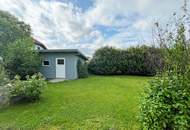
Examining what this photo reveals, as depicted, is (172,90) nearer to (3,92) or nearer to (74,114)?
(74,114)

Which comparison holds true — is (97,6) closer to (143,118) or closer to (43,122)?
(43,122)

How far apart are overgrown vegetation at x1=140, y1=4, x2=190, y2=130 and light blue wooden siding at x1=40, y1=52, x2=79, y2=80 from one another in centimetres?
1540

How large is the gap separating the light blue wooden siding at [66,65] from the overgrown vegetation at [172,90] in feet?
50.5

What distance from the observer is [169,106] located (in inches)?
183

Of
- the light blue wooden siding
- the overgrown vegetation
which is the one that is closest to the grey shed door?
the light blue wooden siding

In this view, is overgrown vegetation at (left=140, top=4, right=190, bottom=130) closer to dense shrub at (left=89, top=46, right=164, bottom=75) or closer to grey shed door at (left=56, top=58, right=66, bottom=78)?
grey shed door at (left=56, top=58, right=66, bottom=78)

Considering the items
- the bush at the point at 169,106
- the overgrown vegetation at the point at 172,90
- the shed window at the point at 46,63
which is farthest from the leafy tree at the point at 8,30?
the bush at the point at 169,106

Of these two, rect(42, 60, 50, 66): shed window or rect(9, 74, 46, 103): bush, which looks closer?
rect(9, 74, 46, 103): bush

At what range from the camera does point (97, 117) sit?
7461 millimetres

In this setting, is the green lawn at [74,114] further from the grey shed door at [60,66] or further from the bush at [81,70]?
the bush at [81,70]

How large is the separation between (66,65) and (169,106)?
16234mm

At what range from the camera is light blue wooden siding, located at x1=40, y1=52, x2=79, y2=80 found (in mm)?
20188

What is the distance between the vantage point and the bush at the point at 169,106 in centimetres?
456

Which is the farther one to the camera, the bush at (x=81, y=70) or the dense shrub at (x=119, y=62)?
the dense shrub at (x=119, y=62)
